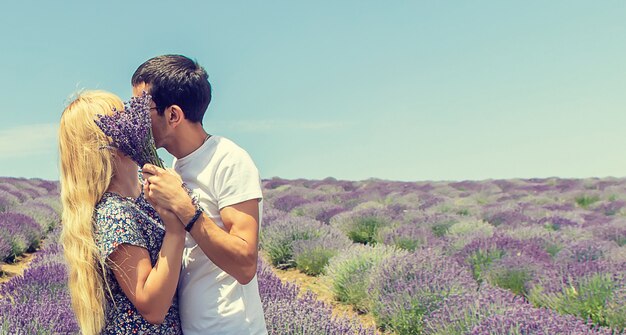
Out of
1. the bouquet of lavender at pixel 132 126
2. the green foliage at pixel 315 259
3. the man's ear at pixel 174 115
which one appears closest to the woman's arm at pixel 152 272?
the bouquet of lavender at pixel 132 126

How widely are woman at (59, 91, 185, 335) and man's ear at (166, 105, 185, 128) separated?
0.19 metres

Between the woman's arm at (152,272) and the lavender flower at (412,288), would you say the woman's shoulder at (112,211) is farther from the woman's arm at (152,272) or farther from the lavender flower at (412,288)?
the lavender flower at (412,288)

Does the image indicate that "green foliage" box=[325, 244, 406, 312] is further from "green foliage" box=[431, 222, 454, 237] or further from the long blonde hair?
the long blonde hair

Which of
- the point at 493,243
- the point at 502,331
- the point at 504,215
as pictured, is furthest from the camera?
the point at 504,215

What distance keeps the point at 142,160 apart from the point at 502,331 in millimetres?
2401

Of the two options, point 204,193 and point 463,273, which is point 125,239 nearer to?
point 204,193

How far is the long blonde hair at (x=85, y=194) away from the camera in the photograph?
1.99 metres

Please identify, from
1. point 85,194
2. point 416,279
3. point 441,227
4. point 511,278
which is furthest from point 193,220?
point 441,227

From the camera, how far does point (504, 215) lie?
11898 millimetres

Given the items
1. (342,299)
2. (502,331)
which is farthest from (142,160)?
(342,299)

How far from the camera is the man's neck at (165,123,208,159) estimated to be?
209cm

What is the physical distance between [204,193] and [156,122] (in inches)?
11.7

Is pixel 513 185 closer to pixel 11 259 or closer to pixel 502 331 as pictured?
pixel 11 259

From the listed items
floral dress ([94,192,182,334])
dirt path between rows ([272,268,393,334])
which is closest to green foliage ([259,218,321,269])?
dirt path between rows ([272,268,393,334])
